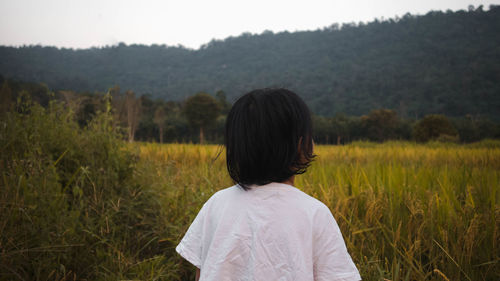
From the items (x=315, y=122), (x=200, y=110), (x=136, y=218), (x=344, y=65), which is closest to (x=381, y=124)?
(x=200, y=110)

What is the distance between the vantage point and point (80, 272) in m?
1.95

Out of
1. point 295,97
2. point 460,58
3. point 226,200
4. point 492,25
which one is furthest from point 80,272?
point 492,25

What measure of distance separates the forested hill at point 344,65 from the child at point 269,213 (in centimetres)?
3432

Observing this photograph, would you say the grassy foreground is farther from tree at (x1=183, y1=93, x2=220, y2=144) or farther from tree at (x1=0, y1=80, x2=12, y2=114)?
tree at (x1=183, y1=93, x2=220, y2=144)

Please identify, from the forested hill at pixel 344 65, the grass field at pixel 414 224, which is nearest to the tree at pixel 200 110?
the forested hill at pixel 344 65

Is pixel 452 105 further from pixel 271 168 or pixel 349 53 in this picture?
pixel 349 53

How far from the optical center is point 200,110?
37.1m

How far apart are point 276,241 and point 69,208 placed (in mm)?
2532

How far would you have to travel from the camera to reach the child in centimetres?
73

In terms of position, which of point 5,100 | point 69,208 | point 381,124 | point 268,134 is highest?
point 5,100

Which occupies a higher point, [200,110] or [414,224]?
[200,110]

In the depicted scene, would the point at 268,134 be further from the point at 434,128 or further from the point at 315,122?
the point at 434,128

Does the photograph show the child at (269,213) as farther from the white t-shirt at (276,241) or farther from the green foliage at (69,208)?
the green foliage at (69,208)

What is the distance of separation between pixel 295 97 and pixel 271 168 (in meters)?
0.21
